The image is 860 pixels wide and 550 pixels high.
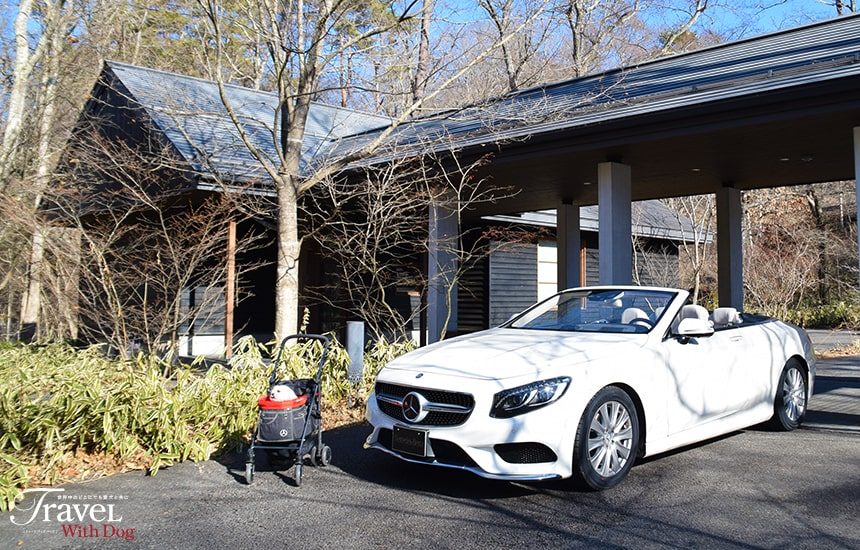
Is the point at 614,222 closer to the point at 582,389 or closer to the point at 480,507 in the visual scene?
the point at 582,389

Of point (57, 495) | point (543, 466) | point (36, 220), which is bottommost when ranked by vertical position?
point (57, 495)

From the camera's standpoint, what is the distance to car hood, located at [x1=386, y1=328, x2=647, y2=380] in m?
5.06

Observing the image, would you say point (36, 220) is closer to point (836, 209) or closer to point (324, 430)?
point (324, 430)

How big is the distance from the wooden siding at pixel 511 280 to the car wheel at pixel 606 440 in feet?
41.0

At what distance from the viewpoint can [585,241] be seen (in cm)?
2125

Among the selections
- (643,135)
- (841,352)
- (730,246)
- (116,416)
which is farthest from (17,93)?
(841,352)

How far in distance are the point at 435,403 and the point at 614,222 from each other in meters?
6.57

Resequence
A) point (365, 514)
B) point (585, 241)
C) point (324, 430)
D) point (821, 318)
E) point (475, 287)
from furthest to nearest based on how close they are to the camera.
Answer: point (821, 318) < point (585, 241) < point (475, 287) < point (324, 430) < point (365, 514)

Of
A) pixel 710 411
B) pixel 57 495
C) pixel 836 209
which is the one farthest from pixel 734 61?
pixel 836 209

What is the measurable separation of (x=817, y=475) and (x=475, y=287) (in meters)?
13.1

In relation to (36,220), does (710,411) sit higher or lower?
lower

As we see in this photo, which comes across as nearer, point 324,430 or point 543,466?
point 543,466

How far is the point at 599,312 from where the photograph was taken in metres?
6.38

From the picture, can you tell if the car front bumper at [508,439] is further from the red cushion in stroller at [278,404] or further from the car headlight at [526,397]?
the red cushion in stroller at [278,404]
